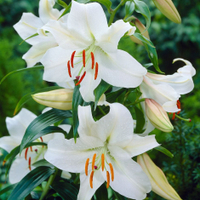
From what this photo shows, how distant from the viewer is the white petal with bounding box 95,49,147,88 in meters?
0.53

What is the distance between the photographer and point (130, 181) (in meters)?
0.55

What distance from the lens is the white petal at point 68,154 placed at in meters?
0.55

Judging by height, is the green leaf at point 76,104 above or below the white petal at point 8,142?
above

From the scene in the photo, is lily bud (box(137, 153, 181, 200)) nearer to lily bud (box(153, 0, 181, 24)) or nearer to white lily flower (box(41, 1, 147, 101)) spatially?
white lily flower (box(41, 1, 147, 101))

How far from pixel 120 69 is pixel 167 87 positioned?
0.35 feet

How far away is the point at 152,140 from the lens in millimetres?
528

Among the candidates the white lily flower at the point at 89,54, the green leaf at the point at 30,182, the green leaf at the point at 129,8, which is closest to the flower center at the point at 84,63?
the white lily flower at the point at 89,54

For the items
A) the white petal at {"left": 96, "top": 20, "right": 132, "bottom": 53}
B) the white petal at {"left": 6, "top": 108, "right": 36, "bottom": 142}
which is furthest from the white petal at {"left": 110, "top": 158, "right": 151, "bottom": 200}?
the white petal at {"left": 6, "top": 108, "right": 36, "bottom": 142}

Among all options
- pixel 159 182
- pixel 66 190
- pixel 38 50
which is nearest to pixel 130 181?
pixel 159 182

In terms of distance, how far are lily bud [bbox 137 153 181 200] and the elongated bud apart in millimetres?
195

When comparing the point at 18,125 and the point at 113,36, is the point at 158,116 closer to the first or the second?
the point at 113,36

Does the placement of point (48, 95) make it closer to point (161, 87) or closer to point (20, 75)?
point (161, 87)

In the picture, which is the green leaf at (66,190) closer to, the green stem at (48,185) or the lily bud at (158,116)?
the green stem at (48,185)

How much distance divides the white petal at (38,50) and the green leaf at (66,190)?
11.2 inches
